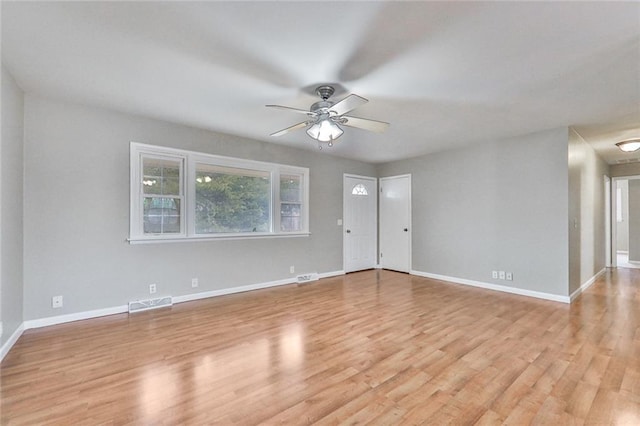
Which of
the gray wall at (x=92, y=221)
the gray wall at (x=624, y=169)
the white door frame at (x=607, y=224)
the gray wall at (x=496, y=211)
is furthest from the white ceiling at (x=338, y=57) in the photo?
the gray wall at (x=624, y=169)

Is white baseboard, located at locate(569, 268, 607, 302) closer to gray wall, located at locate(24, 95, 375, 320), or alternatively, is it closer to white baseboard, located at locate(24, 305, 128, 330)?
gray wall, located at locate(24, 95, 375, 320)

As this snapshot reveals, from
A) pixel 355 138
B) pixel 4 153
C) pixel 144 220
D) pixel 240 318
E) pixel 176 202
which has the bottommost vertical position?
pixel 240 318

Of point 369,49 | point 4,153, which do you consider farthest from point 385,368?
point 4,153

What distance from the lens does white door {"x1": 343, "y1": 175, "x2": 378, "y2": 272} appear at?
613 cm

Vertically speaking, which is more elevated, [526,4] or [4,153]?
Answer: [526,4]

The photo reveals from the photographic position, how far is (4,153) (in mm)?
2496

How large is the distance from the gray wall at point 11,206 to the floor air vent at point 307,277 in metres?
3.52

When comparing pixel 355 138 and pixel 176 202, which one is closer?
pixel 176 202

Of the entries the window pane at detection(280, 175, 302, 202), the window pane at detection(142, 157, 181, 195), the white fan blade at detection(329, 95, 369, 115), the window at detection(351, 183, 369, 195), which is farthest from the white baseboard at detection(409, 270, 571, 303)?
the window pane at detection(142, 157, 181, 195)

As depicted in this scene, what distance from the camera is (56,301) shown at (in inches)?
125

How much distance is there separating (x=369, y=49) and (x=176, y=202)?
3.15m

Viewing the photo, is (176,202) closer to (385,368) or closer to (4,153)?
(4,153)

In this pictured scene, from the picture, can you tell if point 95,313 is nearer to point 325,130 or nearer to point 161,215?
point 161,215

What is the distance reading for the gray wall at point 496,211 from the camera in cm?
410
